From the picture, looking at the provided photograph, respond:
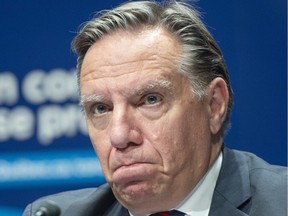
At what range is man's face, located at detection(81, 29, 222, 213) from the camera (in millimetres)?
1699

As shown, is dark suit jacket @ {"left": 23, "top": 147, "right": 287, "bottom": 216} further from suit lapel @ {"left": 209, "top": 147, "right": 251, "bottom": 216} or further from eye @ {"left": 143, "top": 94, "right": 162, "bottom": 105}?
eye @ {"left": 143, "top": 94, "right": 162, "bottom": 105}

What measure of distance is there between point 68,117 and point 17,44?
384mm

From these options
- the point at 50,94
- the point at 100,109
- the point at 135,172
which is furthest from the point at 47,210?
the point at 50,94

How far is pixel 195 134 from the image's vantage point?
5.82 feet

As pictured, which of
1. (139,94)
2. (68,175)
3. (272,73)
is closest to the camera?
(139,94)

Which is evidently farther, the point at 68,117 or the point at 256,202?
the point at 68,117

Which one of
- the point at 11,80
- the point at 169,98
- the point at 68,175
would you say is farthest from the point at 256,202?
the point at 11,80

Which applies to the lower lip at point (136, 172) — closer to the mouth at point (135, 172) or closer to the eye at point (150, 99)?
the mouth at point (135, 172)

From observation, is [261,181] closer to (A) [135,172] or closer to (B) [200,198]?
(B) [200,198]

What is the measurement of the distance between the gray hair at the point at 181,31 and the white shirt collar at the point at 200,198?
16 centimetres

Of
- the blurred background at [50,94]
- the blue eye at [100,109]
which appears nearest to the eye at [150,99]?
the blue eye at [100,109]

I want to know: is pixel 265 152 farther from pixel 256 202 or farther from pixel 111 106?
pixel 111 106

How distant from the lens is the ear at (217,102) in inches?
72.2

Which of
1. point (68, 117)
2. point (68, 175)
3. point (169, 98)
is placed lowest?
point (68, 175)
